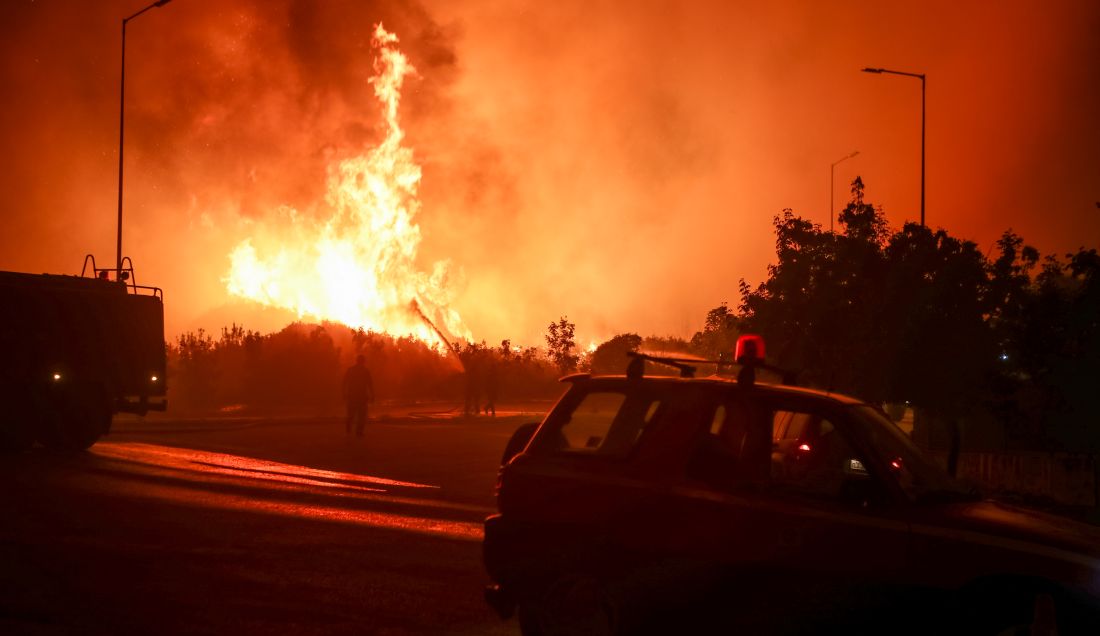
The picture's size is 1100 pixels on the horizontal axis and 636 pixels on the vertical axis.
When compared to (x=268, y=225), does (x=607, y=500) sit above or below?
below

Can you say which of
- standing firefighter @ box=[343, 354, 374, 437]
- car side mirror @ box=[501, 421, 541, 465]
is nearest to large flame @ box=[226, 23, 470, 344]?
standing firefighter @ box=[343, 354, 374, 437]

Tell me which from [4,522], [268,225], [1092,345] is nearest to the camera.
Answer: [4,522]

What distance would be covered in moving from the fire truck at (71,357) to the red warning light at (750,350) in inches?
561

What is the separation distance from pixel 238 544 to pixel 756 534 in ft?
19.3

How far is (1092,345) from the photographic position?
1013 inches

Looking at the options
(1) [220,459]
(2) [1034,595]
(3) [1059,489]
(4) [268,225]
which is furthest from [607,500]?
(4) [268,225]

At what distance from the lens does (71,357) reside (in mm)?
18531

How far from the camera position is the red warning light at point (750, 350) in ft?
21.3

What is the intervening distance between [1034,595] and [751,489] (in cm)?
132

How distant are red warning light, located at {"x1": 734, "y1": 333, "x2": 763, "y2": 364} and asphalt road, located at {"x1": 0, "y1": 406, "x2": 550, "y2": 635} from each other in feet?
7.44

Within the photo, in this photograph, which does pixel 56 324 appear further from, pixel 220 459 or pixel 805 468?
pixel 805 468

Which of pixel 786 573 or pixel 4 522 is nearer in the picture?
pixel 786 573

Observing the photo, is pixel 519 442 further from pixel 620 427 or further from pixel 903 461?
pixel 903 461

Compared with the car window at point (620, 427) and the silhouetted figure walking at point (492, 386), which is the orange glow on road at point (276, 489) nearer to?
the car window at point (620, 427)
